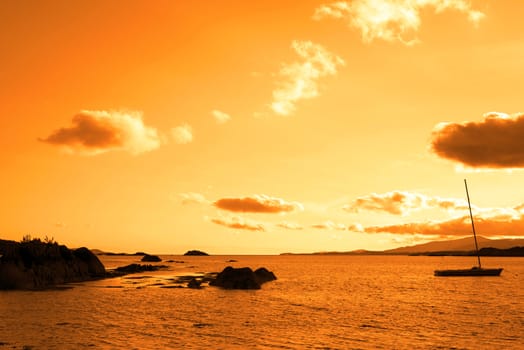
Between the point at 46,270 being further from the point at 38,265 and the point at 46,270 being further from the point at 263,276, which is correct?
the point at 263,276

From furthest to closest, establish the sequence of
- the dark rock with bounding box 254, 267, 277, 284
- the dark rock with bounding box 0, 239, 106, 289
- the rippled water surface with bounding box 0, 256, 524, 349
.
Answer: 1. the dark rock with bounding box 254, 267, 277, 284
2. the dark rock with bounding box 0, 239, 106, 289
3. the rippled water surface with bounding box 0, 256, 524, 349

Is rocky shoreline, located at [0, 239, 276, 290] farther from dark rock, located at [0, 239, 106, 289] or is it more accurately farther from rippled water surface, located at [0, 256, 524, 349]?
rippled water surface, located at [0, 256, 524, 349]

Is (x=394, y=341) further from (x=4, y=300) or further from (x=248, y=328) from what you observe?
(x=4, y=300)

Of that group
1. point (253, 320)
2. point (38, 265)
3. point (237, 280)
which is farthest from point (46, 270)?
point (253, 320)

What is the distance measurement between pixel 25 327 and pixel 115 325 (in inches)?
257

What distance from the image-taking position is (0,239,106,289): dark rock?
65125 millimetres

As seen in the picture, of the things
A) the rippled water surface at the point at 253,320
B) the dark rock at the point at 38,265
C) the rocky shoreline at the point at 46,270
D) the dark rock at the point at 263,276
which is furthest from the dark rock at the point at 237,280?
the dark rock at the point at 38,265

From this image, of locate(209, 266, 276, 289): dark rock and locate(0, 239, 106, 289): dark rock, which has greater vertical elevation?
locate(0, 239, 106, 289): dark rock

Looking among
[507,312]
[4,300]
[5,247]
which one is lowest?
[507,312]

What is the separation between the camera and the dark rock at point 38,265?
6512cm

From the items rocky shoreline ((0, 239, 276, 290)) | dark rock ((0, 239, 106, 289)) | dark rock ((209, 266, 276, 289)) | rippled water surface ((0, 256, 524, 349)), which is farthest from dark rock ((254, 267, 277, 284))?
dark rock ((0, 239, 106, 289))

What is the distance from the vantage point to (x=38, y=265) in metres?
72.6

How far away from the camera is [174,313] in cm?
4319

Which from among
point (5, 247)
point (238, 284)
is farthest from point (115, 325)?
point (5, 247)
